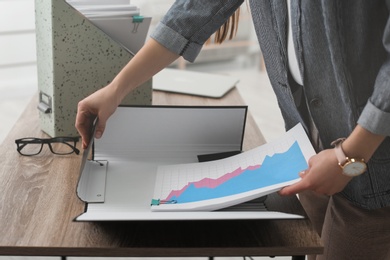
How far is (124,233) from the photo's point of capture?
103 cm

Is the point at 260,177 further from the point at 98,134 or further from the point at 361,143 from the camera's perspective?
the point at 98,134

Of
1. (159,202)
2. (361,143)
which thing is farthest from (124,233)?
(361,143)

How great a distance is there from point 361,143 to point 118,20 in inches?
28.3

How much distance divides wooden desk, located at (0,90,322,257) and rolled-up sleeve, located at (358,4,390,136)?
0.22 meters

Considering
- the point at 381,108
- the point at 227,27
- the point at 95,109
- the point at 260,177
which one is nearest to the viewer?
the point at 381,108

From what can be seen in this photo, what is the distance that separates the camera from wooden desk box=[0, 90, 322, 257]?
1.00 metres

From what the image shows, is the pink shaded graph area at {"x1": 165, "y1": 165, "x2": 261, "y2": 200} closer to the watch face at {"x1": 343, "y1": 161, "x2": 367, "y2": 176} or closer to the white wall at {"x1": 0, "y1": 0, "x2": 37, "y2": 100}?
the watch face at {"x1": 343, "y1": 161, "x2": 367, "y2": 176}

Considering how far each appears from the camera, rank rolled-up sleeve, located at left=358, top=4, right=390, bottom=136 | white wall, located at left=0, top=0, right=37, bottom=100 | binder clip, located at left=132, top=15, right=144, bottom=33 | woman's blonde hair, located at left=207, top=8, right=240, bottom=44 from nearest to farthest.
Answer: rolled-up sleeve, located at left=358, top=4, right=390, bottom=136, woman's blonde hair, located at left=207, top=8, right=240, bottom=44, binder clip, located at left=132, top=15, right=144, bottom=33, white wall, located at left=0, top=0, right=37, bottom=100

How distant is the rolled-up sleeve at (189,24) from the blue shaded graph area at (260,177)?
0.31 metres

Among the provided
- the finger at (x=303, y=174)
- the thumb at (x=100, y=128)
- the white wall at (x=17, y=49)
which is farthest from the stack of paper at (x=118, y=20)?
the white wall at (x=17, y=49)

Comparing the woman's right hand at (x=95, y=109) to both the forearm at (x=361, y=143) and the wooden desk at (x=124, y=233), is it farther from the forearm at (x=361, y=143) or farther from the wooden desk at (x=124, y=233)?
Result: the forearm at (x=361, y=143)

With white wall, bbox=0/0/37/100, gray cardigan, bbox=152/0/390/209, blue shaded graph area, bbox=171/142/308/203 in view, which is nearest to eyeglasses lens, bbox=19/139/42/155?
blue shaded graph area, bbox=171/142/308/203

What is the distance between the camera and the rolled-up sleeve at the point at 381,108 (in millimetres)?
968

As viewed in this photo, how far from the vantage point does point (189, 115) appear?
1308 millimetres
